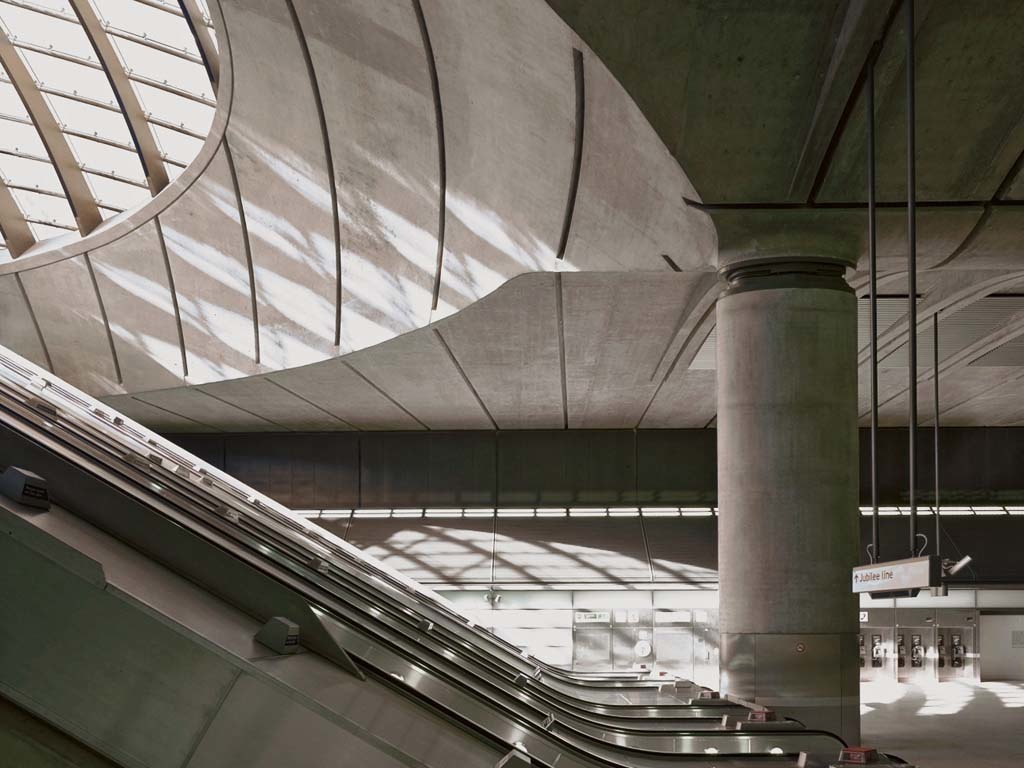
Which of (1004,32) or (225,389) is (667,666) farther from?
(1004,32)

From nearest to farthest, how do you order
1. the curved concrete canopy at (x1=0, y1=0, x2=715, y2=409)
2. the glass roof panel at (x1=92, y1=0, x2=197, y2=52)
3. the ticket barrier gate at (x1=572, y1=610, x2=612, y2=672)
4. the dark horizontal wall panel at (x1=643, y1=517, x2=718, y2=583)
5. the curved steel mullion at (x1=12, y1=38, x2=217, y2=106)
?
the curved concrete canopy at (x1=0, y1=0, x2=715, y2=409), the glass roof panel at (x1=92, y1=0, x2=197, y2=52), the curved steel mullion at (x1=12, y1=38, x2=217, y2=106), the ticket barrier gate at (x1=572, y1=610, x2=612, y2=672), the dark horizontal wall panel at (x1=643, y1=517, x2=718, y2=583)

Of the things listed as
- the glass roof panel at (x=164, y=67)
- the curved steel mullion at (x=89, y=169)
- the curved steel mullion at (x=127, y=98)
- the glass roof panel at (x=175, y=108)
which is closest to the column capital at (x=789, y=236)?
the glass roof panel at (x=164, y=67)

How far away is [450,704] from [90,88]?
21357mm

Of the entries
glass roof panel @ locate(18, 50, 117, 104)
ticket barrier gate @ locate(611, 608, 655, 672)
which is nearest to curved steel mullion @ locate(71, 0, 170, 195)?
glass roof panel @ locate(18, 50, 117, 104)

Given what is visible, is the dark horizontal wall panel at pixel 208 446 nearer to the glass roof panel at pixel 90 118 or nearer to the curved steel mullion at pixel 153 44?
the glass roof panel at pixel 90 118

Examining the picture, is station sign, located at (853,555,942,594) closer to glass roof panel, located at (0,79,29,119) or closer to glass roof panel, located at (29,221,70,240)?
glass roof panel, located at (0,79,29,119)

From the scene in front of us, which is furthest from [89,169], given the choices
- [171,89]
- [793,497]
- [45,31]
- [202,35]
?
[793,497]

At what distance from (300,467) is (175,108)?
13211mm

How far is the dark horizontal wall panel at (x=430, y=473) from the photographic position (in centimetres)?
3244

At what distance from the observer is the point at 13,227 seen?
90.8ft

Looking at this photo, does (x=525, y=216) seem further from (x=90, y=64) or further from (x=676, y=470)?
(x=676, y=470)

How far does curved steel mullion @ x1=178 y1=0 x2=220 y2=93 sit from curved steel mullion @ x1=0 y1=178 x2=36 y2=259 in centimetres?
887

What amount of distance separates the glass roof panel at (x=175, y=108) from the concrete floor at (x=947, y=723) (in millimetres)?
16961

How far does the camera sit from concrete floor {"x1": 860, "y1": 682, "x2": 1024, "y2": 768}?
14.7 meters
